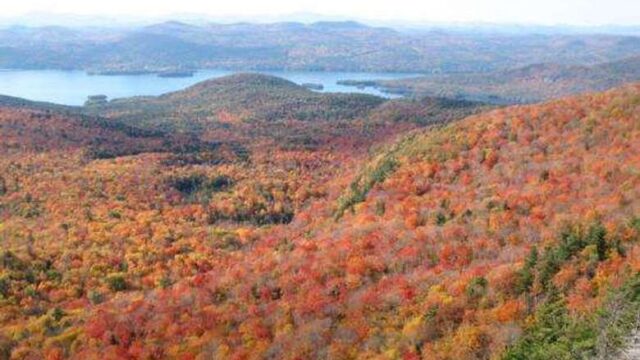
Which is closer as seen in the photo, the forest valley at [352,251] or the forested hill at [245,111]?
the forest valley at [352,251]

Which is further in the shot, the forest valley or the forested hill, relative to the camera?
the forested hill

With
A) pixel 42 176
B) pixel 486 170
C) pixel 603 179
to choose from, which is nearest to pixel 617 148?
pixel 603 179

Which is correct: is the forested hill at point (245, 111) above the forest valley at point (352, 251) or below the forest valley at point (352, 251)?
below

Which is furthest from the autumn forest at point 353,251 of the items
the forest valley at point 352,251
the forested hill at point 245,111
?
the forested hill at point 245,111

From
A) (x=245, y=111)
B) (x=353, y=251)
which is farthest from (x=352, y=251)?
(x=245, y=111)

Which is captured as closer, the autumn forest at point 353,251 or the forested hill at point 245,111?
the autumn forest at point 353,251

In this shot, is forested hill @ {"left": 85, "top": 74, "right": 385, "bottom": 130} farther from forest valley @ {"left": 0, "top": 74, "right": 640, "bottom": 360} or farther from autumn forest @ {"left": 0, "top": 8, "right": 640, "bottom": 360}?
autumn forest @ {"left": 0, "top": 8, "right": 640, "bottom": 360}

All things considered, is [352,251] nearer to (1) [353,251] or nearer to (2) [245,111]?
(1) [353,251]

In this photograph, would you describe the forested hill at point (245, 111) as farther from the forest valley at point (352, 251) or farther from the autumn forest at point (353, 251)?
the autumn forest at point (353, 251)

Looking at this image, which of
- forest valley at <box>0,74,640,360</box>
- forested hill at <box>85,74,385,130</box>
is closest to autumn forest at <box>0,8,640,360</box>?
forest valley at <box>0,74,640,360</box>
